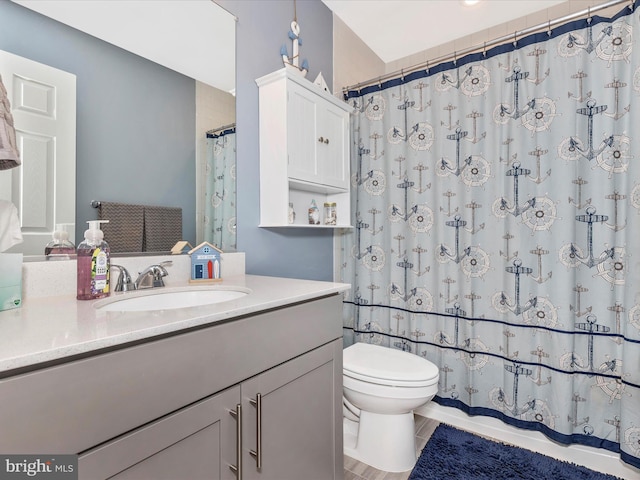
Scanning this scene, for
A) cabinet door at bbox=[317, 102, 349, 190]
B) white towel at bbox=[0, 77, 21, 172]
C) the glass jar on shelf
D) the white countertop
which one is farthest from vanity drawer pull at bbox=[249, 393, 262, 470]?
the glass jar on shelf

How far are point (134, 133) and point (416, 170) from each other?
1.45 meters

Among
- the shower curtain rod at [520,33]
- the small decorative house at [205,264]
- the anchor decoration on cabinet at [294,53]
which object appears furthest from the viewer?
the anchor decoration on cabinet at [294,53]

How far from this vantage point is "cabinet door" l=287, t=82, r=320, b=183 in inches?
64.4

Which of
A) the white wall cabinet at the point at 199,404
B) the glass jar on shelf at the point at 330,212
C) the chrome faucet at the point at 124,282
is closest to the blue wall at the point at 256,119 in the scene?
the glass jar on shelf at the point at 330,212

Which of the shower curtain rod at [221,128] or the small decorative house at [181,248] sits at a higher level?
the shower curtain rod at [221,128]

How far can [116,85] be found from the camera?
118cm

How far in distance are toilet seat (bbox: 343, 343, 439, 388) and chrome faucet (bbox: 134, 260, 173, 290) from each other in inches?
36.3

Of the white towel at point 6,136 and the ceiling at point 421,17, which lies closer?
the white towel at point 6,136

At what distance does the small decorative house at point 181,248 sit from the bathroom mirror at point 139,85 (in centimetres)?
3

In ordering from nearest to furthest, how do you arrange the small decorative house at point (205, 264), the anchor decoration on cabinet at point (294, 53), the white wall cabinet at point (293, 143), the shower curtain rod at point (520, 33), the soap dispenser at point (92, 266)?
the soap dispenser at point (92, 266) < the small decorative house at point (205, 264) < the shower curtain rod at point (520, 33) < the white wall cabinet at point (293, 143) < the anchor decoration on cabinet at point (294, 53)

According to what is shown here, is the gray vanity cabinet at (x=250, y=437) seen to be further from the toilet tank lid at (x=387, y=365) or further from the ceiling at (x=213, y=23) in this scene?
the ceiling at (x=213, y=23)

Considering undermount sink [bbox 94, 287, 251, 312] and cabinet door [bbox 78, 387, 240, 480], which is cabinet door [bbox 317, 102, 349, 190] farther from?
cabinet door [bbox 78, 387, 240, 480]

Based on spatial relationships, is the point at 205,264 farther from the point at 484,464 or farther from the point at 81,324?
the point at 484,464

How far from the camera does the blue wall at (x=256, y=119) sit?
162cm
